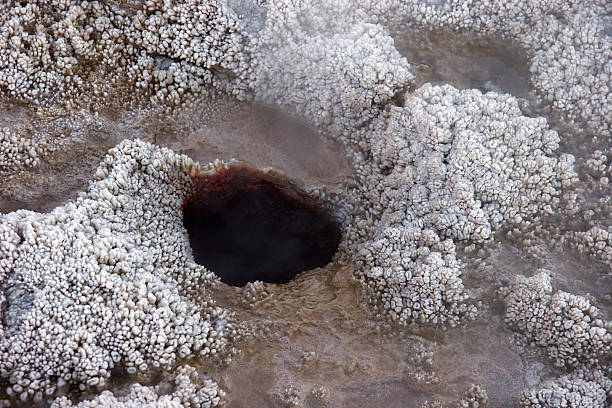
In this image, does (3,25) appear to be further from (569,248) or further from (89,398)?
(569,248)

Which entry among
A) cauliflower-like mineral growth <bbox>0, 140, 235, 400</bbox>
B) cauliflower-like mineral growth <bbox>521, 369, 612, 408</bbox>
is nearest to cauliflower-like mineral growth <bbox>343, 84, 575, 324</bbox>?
cauliflower-like mineral growth <bbox>521, 369, 612, 408</bbox>

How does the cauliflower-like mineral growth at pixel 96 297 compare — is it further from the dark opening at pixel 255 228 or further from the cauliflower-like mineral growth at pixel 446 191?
the cauliflower-like mineral growth at pixel 446 191

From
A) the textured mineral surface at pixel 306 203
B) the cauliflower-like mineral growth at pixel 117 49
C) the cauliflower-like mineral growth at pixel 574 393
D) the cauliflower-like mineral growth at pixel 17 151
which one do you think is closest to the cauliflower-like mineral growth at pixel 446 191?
the textured mineral surface at pixel 306 203

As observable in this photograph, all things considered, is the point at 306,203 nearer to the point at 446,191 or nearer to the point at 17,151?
the point at 446,191

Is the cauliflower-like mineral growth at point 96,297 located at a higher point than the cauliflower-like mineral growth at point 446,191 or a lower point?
lower

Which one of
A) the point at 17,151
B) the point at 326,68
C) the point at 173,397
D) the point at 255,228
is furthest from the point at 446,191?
the point at 17,151

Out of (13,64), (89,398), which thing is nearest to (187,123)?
(13,64)
